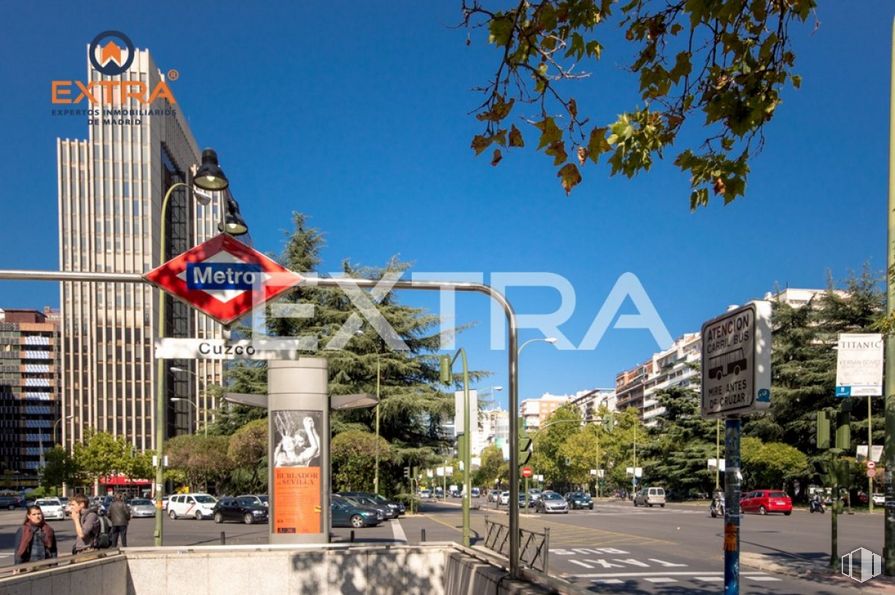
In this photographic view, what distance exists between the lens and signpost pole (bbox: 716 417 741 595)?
433cm

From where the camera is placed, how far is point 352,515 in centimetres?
3241

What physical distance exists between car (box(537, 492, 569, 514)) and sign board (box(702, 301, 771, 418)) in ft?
147

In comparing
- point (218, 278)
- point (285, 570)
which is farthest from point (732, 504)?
point (285, 570)

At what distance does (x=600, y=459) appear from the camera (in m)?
90.1

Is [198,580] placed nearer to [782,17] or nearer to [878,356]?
[782,17]

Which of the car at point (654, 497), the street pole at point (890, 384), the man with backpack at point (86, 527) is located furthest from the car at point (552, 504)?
the man with backpack at point (86, 527)

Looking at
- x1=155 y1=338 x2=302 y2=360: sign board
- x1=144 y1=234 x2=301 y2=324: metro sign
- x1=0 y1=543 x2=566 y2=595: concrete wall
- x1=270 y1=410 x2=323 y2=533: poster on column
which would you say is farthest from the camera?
x1=270 y1=410 x2=323 y2=533: poster on column

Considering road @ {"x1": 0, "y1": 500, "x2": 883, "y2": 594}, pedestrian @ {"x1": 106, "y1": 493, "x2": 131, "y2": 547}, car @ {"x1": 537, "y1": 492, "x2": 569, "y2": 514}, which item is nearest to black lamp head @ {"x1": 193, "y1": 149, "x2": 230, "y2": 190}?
road @ {"x1": 0, "y1": 500, "x2": 883, "y2": 594}

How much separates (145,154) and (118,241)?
482 inches

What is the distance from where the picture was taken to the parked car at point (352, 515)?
32281 millimetres

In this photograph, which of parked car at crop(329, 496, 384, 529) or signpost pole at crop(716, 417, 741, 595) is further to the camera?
parked car at crop(329, 496, 384, 529)

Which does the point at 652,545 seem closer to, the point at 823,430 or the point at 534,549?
the point at 823,430

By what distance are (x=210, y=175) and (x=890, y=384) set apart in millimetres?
11917

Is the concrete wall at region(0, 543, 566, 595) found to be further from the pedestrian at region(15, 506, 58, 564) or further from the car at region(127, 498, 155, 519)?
the car at region(127, 498, 155, 519)
